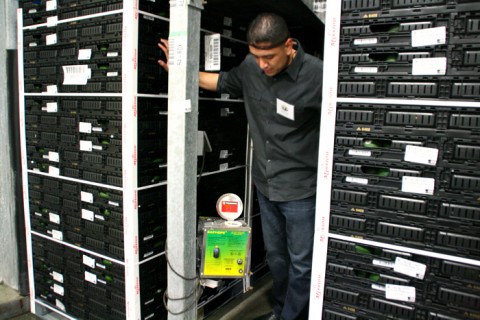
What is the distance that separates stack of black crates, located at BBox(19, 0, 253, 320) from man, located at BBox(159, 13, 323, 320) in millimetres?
261

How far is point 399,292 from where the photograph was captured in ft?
4.61

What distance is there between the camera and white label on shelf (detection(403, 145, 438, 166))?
4.31 ft

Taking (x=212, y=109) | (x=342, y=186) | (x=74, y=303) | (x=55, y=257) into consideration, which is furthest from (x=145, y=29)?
(x=74, y=303)

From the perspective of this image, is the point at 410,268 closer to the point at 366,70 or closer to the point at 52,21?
the point at 366,70

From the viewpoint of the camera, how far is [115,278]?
206 cm

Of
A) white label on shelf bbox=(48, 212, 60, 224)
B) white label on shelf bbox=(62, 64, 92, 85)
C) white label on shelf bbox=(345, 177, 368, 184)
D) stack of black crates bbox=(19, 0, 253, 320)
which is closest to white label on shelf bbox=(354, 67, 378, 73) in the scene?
white label on shelf bbox=(345, 177, 368, 184)

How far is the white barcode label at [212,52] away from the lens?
6.44ft

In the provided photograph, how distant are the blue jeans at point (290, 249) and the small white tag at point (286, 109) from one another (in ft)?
1.52

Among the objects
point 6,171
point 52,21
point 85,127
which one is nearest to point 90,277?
point 85,127

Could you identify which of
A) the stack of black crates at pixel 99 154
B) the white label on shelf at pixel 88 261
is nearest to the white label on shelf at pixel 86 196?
the stack of black crates at pixel 99 154

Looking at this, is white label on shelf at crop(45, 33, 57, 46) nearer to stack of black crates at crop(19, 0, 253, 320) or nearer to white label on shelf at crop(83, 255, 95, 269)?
stack of black crates at crop(19, 0, 253, 320)

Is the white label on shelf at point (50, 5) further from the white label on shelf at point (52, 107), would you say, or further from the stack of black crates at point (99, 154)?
the white label on shelf at point (52, 107)

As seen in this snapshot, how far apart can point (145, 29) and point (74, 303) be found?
1786 mm

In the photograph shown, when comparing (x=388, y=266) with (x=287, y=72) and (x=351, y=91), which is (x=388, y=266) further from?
(x=287, y=72)
